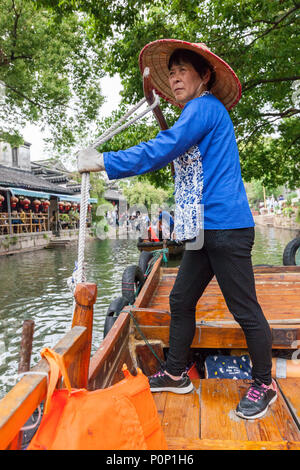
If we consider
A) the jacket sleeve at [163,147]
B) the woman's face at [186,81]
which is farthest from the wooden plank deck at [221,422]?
the woman's face at [186,81]

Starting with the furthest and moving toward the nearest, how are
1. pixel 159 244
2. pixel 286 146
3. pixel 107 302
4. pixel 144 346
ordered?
pixel 159 244, pixel 286 146, pixel 107 302, pixel 144 346

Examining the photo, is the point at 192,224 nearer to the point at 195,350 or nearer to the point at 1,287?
the point at 195,350

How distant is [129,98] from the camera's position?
794cm

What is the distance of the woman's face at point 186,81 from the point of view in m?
1.87

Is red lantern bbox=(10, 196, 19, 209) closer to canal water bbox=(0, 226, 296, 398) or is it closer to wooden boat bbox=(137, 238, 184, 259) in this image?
canal water bbox=(0, 226, 296, 398)

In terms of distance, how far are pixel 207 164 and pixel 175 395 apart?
1.32 meters

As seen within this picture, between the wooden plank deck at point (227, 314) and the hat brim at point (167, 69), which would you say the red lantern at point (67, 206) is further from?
the hat brim at point (167, 69)

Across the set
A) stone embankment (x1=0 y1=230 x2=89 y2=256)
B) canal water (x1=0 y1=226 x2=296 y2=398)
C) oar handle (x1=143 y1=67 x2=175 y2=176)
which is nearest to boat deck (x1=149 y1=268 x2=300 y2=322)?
oar handle (x1=143 y1=67 x2=175 y2=176)

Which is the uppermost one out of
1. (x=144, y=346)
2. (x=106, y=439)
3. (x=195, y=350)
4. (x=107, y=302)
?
(x=106, y=439)

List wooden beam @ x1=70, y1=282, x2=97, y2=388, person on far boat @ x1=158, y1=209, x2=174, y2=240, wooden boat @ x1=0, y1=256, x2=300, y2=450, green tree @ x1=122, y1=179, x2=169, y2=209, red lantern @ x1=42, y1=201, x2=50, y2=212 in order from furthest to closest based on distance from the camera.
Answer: green tree @ x1=122, y1=179, x2=169, y2=209 → red lantern @ x1=42, y1=201, x2=50, y2=212 → person on far boat @ x1=158, y1=209, x2=174, y2=240 → wooden beam @ x1=70, y1=282, x2=97, y2=388 → wooden boat @ x1=0, y1=256, x2=300, y2=450

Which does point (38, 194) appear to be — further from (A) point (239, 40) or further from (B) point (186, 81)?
(B) point (186, 81)

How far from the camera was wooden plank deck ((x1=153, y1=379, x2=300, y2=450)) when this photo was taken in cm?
156

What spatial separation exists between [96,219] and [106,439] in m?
26.5
